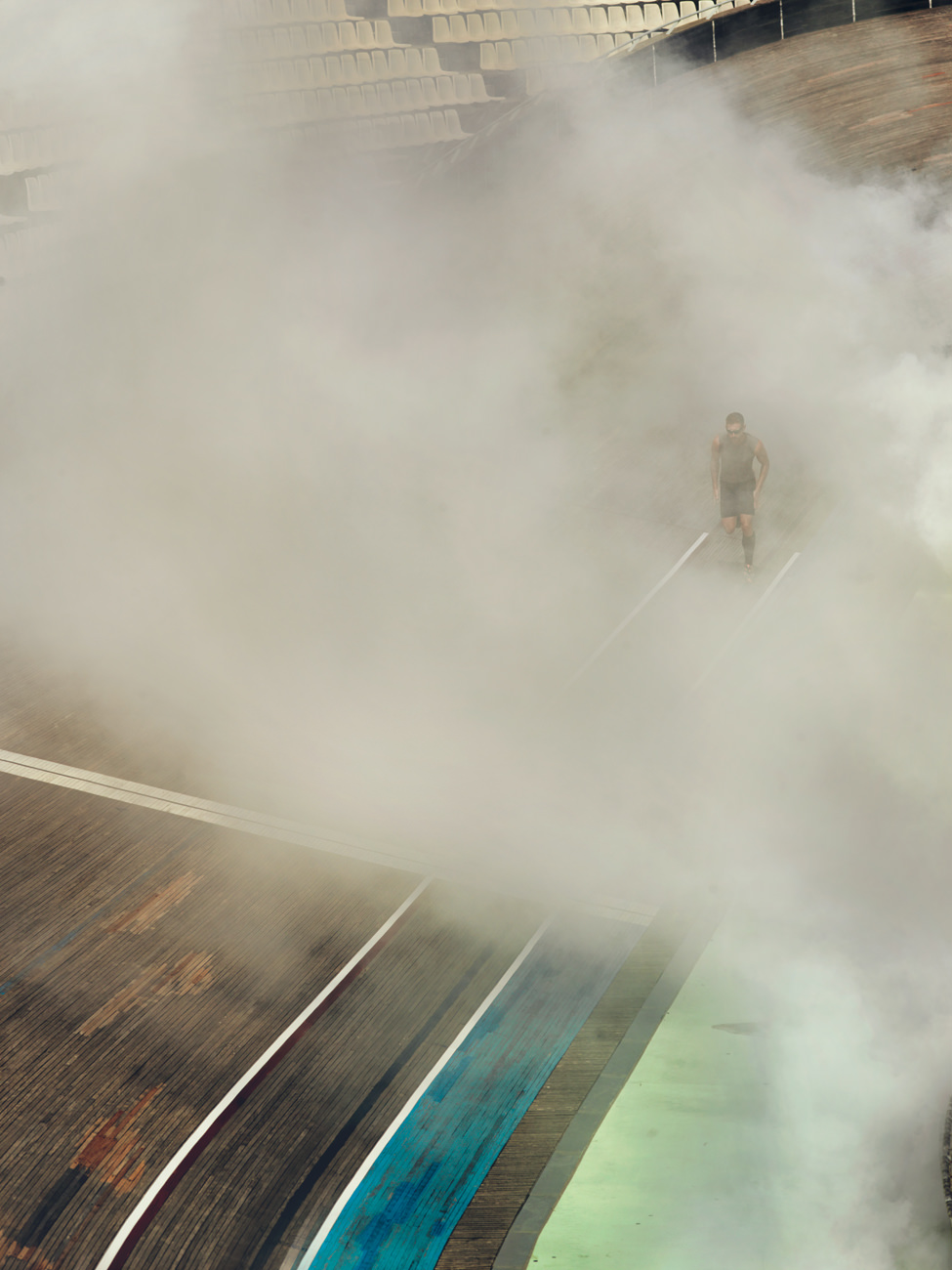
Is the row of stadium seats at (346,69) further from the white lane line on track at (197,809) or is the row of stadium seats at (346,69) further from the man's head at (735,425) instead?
the white lane line on track at (197,809)

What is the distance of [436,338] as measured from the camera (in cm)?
1083

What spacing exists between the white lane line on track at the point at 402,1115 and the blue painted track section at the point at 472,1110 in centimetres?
2

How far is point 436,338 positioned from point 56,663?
5218 millimetres

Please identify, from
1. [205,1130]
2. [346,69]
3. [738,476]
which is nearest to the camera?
[205,1130]

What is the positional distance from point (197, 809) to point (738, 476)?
468 centimetres

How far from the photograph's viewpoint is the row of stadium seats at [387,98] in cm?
1530

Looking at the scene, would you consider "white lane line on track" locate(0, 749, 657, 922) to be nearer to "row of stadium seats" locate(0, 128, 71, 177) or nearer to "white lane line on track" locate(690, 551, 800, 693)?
"white lane line on track" locate(690, 551, 800, 693)

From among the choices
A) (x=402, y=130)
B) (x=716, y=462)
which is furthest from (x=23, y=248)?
(x=716, y=462)

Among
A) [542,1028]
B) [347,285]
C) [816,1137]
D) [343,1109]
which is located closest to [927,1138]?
[816,1137]

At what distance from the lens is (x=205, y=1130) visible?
409 cm

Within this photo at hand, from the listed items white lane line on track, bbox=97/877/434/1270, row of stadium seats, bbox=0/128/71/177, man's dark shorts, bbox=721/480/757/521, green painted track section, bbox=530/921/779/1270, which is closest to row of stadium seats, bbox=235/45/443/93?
row of stadium seats, bbox=0/128/71/177

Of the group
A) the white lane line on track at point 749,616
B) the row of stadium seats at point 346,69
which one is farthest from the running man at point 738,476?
the row of stadium seats at point 346,69

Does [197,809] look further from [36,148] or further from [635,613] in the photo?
[36,148]

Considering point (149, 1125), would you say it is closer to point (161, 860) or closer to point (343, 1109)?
point (343, 1109)
